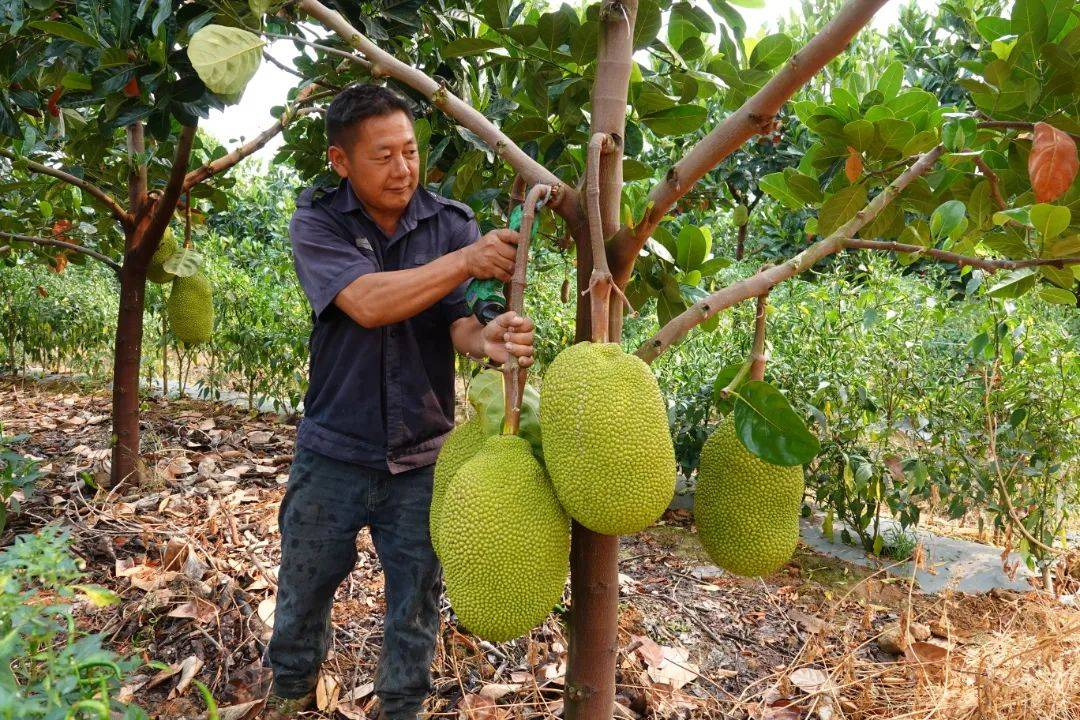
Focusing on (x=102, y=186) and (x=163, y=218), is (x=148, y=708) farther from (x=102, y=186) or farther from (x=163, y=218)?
(x=102, y=186)

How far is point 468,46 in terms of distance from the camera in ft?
4.42

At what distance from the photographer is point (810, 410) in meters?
2.75

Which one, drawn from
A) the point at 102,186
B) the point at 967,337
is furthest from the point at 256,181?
the point at 967,337

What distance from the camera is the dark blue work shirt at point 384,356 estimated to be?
1627mm

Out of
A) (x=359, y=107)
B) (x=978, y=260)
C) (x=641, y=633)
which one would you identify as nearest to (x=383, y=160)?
(x=359, y=107)

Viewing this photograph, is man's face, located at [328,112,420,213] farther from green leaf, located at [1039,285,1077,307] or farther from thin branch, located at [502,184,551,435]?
green leaf, located at [1039,285,1077,307]

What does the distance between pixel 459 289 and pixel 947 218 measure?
0.93 metres

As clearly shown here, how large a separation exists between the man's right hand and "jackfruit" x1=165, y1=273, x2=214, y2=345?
2.79 m

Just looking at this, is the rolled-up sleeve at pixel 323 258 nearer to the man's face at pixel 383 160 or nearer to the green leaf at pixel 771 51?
the man's face at pixel 383 160

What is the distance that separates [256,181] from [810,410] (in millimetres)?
12156

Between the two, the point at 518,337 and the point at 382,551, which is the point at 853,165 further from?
the point at 382,551

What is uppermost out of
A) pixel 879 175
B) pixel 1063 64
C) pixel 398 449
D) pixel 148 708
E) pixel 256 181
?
pixel 256 181

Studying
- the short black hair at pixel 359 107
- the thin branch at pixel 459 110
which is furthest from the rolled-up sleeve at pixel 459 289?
the thin branch at pixel 459 110

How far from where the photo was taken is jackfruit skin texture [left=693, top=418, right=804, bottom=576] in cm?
112
